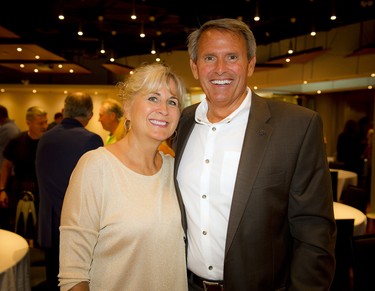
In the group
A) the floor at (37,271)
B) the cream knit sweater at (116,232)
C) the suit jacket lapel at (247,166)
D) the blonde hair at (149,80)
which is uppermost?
the blonde hair at (149,80)

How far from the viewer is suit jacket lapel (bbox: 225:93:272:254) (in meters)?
1.62

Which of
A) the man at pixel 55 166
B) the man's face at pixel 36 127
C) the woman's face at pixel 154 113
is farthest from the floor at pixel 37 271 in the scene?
the woman's face at pixel 154 113

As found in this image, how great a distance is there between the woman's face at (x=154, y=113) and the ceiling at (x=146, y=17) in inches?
154

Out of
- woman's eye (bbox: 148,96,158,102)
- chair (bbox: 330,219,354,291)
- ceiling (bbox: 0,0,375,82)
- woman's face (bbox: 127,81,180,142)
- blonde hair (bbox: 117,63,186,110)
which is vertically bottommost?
chair (bbox: 330,219,354,291)

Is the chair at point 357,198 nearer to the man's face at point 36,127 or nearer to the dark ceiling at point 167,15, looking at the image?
the dark ceiling at point 167,15

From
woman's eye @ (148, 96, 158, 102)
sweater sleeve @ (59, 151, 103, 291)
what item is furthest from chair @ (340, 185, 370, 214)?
sweater sleeve @ (59, 151, 103, 291)

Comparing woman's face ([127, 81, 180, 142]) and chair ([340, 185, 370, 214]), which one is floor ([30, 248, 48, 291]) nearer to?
woman's face ([127, 81, 180, 142])

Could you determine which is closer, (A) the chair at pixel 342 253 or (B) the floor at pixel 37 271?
(A) the chair at pixel 342 253

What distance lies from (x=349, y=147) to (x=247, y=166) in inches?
293

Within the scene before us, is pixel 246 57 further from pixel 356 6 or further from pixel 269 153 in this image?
pixel 356 6

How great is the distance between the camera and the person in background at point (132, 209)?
1.66 meters

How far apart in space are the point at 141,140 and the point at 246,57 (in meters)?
0.73

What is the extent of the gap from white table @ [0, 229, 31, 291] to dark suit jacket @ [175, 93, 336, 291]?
4.34 ft

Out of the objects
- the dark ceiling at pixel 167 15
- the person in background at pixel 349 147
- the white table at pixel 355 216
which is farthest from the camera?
the person in background at pixel 349 147
